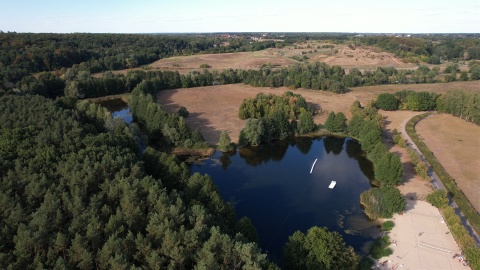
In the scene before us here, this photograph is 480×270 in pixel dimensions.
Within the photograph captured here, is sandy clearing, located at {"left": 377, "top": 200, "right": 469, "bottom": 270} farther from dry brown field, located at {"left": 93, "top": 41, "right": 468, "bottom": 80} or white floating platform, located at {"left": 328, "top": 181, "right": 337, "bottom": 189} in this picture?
dry brown field, located at {"left": 93, "top": 41, "right": 468, "bottom": 80}

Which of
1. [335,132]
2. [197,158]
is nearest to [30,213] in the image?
[197,158]

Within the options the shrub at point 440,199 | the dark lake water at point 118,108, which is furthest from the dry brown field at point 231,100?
the shrub at point 440,199

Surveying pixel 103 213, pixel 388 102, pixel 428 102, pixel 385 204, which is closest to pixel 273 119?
pixel 385 204

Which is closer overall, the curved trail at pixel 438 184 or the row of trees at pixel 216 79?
the curved trail at pixel 438 184

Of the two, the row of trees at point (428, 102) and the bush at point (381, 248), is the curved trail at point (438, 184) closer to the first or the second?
the bush at point (381, 248)

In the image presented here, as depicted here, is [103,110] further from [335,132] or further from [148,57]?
[148,57]

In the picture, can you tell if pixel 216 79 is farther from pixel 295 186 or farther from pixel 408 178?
pixel 408 178

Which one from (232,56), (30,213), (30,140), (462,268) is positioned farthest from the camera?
(232,56)
